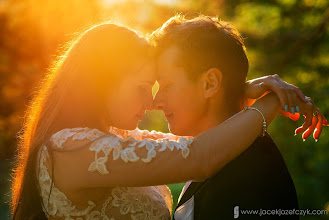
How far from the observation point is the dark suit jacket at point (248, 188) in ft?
8.22

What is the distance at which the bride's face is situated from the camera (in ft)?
9.83

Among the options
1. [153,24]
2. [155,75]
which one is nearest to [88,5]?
[153,24]

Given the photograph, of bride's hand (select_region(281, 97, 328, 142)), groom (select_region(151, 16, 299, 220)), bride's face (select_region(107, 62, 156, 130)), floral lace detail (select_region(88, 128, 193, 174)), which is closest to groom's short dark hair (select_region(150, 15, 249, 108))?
groom (select_region(151, 16, 299, 220))

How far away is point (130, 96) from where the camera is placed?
2.98 metres

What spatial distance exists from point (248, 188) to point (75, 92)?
3.96ft

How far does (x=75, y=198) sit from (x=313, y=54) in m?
10.8

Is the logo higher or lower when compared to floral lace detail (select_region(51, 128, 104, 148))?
lower

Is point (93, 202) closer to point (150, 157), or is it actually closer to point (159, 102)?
point (150, 157)

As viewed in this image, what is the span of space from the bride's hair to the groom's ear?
1.55 ft

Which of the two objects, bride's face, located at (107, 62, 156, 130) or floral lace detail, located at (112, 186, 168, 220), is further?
bride's face, located at (107, 62, 156, 130)

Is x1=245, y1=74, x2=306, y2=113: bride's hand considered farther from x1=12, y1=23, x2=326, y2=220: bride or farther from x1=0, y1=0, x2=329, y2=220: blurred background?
x1=0, y1=0, x2=329, y2=220: blurred background

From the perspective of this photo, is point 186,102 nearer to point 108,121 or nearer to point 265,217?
point 108,121

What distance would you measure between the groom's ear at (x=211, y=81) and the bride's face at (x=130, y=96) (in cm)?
36

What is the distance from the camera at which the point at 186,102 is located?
302 centimetres
